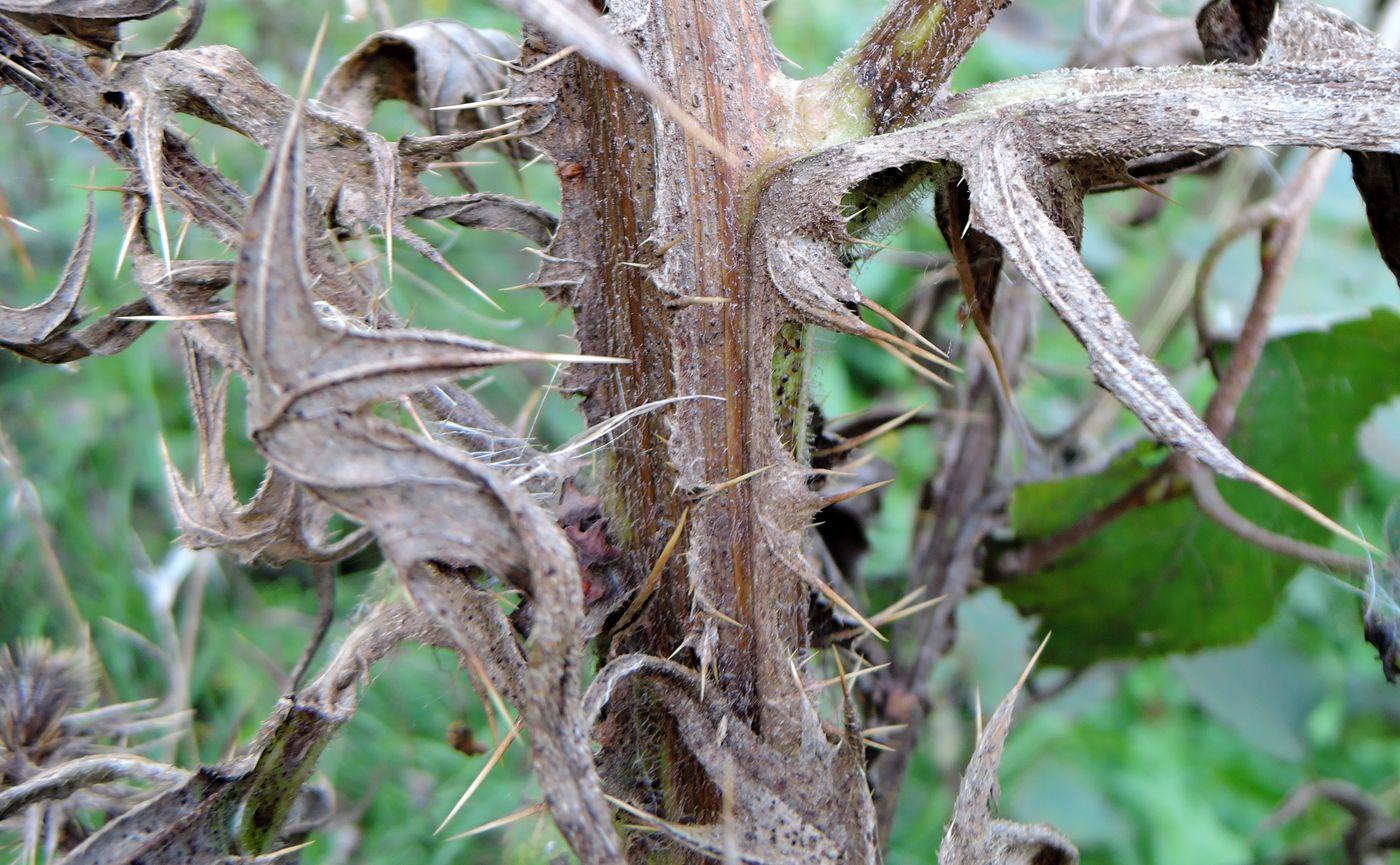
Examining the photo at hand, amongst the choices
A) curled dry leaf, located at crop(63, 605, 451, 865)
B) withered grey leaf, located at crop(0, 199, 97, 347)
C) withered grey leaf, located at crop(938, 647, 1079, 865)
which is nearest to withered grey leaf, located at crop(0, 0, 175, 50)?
withered grey leaf, located at crop(0, 199, 97, 347)

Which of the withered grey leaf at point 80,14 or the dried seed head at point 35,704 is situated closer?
the withered grey leaf at point 80,14

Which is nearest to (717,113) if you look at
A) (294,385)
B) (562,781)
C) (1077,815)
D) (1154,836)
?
(294,385)

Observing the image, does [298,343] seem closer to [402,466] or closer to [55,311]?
[402,466]

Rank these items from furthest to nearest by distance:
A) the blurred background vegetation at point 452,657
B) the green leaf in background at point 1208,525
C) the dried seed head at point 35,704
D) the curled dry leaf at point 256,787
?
1. the blurred background vegetation at point 452,657
2. the green leaf in background at point 1208,525
3. the dried seed head at point 35,704
4. the curled dry leaf at point 256,787

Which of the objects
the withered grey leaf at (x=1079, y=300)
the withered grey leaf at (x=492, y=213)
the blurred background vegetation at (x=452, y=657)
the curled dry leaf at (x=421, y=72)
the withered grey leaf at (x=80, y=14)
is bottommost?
the blurred background vegetation at (x=452, y=657)

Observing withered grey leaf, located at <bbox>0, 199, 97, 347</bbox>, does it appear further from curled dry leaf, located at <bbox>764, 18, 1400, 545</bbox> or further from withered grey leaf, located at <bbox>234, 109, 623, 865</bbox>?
curled dry leaf, located at <bbox>764, 18, 1400, 545</bbox>

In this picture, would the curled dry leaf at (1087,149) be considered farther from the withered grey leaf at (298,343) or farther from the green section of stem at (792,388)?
the withered grey leaf at (298,343)

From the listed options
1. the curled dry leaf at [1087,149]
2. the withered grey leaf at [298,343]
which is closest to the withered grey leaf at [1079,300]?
the curled dry leaf at [1087,149]
